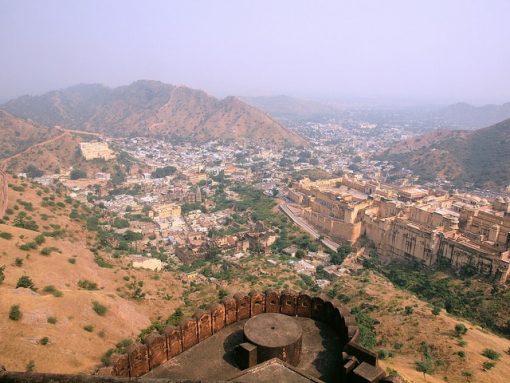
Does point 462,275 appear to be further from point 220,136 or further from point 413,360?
point 220,136

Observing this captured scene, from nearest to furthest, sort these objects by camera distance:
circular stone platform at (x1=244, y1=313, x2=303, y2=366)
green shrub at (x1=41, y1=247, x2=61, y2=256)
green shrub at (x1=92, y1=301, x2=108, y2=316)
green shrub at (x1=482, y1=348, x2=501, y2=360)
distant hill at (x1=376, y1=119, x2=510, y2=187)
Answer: circular stone platform at (x1=244, y1=313, x2=303, y2=366)
green shrub at (x1=92, y1=301, x2=108, y2=316)
green shrub at (x1=482, y1=348, x2=501, y2=360)
green shrub at (x1=41, y1=247, x2=61, y2=256)
distant hill at (x1=376, y1=119, x2=510, y2=187)

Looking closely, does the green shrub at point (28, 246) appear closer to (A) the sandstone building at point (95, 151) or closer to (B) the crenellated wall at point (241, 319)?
(B) the crenellated wall at point (241, 319)

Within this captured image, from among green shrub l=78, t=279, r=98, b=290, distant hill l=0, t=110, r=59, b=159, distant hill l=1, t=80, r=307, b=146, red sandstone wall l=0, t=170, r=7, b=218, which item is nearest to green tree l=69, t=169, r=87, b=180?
distant hill l=0, t=110, r=59, b=159

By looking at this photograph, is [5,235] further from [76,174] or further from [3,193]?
[76,174]

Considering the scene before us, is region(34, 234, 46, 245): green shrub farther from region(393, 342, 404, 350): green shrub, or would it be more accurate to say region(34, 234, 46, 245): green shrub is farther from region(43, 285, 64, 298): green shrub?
region(393, 342, 404, 350): green shrub

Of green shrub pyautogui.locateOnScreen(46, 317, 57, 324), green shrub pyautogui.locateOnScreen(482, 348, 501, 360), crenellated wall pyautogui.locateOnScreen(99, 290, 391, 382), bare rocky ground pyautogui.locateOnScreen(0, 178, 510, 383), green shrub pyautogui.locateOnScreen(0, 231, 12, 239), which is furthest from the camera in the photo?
green shrub pyautogui.locateOnScreen(0, 231, 12, 239)

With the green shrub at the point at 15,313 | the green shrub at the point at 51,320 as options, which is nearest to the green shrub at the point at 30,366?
the green shrub at the point at 15,313
